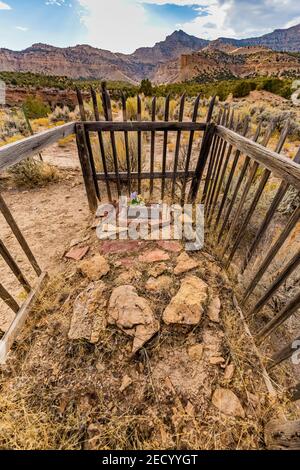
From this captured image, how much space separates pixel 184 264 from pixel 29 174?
3.95 m

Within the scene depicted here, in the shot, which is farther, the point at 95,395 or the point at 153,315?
the point at 153,315

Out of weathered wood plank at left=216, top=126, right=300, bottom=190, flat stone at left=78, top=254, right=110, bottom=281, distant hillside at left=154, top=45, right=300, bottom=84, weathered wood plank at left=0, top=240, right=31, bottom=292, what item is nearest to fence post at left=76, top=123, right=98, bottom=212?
flat stone at left=78, top=254, right=110, bottom=281

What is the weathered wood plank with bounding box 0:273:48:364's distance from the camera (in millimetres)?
1717

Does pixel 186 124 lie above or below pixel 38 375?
above

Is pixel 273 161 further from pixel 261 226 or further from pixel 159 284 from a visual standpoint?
pixel 159 284

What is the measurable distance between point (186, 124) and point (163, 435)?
3253 millimetres

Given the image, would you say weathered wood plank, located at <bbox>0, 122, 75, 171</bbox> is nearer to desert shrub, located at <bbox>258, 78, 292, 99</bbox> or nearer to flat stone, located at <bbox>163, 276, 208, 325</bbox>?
flat stone, located at <bbox>163, 276, 208, 325</bbox>

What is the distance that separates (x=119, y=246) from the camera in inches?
105

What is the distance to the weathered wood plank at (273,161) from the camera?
1419 mm

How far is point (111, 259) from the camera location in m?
2.49

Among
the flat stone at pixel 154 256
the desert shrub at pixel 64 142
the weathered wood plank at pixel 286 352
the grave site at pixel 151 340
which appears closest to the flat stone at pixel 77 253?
the grave site at pixel 151 340

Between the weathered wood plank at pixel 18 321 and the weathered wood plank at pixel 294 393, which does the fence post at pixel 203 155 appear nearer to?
the weathered wood plank at pixel 18 321
